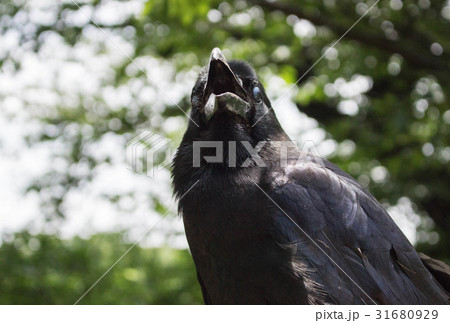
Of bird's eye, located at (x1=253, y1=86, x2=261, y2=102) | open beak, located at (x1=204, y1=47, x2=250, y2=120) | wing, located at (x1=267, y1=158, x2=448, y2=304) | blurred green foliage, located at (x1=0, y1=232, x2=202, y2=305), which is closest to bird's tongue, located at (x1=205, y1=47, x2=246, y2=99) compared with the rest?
open beak, located at (x1=204, y1=47, x2=250, y2=120)

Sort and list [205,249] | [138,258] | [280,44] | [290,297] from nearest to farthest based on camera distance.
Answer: [290,297]
[205,249]
[280,44]
[138,258]

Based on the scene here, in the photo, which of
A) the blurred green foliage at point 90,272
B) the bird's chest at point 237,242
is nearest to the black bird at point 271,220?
the bird's chest at point 237,242

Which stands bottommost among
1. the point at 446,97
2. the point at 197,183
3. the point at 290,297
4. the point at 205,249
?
the point at 290,297

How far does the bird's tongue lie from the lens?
282cm

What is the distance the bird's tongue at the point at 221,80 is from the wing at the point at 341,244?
1.70 ft

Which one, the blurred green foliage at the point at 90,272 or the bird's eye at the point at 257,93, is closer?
the bird's eye at the point at 257,93

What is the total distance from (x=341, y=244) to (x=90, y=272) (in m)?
6.29

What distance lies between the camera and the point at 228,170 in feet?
9.15

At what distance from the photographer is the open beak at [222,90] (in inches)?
110

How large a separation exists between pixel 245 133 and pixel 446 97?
358 cm

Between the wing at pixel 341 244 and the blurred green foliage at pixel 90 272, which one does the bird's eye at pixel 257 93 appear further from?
the blurred green foliage at pixel 90 272

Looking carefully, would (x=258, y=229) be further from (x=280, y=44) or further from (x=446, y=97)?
(x=280, y=44)

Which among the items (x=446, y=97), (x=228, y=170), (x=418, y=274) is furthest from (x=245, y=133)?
(x=446, y=97)

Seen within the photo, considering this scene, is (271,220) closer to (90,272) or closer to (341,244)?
(341,244)
